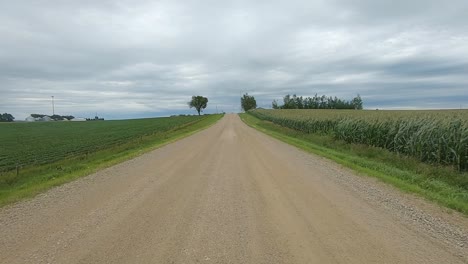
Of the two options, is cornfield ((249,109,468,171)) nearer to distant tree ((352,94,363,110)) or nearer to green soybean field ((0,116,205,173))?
green soybean field ((0,116,205,173))

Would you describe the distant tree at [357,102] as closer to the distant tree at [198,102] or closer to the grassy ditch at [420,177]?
the distant tree at [198,102]

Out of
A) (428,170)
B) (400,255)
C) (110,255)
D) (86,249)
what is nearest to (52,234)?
(86,249)

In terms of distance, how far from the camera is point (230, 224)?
20.7ft

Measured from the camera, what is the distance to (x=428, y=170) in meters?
13.0

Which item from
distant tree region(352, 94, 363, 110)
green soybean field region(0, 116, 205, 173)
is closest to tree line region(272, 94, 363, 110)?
distant tree region(352, 94, 363, 110)

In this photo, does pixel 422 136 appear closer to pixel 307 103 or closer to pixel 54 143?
pixel 54 143

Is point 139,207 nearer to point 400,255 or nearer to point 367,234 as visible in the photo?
point 367,234

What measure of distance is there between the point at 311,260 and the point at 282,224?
5.19 ft

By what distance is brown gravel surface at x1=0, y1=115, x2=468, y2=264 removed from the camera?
5.00m

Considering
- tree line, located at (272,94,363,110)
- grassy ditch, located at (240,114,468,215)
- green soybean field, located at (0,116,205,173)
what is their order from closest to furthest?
grassy ditch, located at (240,114,468,215) < green soybean field, located at (0,116,205,173) < tree line, located at (272,94,363,110)

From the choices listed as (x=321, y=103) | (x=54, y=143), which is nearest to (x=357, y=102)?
(x=321, y=103)

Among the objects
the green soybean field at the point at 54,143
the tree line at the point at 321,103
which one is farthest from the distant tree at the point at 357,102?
the green soybean field at the point at 54,143

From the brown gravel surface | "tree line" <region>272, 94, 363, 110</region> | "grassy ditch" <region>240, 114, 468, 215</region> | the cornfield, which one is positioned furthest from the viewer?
"tree line" <region>272, 94, 363, 110</region>

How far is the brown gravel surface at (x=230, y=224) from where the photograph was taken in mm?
4998
